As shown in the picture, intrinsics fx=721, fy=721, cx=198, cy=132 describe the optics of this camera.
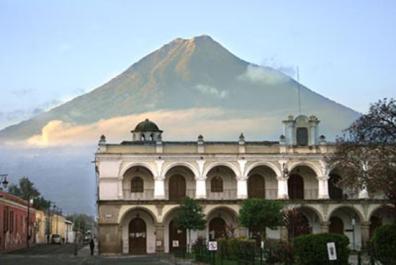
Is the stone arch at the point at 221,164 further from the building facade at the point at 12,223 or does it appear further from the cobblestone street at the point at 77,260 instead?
the building facade at the point at 12,223

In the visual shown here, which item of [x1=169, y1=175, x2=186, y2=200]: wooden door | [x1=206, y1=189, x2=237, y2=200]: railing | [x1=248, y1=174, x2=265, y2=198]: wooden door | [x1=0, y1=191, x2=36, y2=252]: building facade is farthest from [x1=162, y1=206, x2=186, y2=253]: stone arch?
[x1=0, y1=191, x2=36, y2=252]: building facade

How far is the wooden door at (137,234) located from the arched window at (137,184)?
245 centimetres

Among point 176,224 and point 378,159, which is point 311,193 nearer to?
point 176,224

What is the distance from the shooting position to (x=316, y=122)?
61156mm

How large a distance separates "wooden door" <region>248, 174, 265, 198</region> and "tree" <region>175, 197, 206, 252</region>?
8018 millimetres

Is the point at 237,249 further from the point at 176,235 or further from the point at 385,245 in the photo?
the point at 176,235

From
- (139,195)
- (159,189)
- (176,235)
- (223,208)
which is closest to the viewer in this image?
(159,189)

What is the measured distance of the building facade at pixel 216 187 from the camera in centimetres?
5747

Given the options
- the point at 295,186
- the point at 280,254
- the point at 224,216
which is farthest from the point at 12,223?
the point at 280,254

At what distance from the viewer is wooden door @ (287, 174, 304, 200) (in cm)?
6150

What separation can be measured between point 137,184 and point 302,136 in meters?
14.5

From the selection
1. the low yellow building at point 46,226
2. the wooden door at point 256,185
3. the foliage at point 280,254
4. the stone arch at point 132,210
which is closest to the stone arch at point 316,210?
the wooden door at point 256,185

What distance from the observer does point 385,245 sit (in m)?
22.7

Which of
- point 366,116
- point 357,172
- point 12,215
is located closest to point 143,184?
point 12,215
